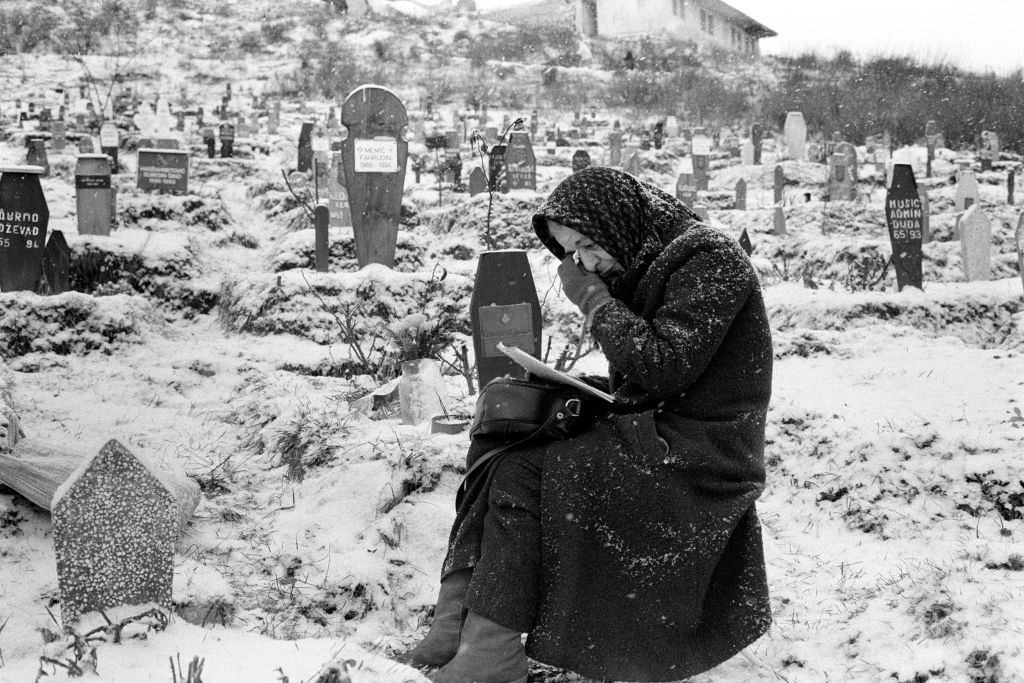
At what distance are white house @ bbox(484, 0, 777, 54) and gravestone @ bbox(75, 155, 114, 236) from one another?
27.5m

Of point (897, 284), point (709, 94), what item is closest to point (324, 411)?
point (897, 284)

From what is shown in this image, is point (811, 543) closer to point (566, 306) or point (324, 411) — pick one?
point (324, 411)

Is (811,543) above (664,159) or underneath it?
underneath

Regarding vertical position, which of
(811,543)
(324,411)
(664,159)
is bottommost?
(811,543)

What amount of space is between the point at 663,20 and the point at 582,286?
32.8m

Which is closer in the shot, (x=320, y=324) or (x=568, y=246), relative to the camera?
(x=568, y=246)

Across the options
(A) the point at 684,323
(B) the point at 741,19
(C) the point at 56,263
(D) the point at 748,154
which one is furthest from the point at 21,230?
(B) the point at 741,19

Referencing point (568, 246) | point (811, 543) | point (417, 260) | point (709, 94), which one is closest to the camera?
point (568, 246)

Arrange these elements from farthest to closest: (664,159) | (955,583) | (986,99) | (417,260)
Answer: (986,99), (664,159), (417,260), (955,583)

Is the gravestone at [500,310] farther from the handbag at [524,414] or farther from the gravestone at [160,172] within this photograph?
the gravestone at [160,172]

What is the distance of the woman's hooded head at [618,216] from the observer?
2127 millimetres

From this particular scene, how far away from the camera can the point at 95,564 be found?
6.75 ft

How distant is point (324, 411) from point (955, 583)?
8.78ft

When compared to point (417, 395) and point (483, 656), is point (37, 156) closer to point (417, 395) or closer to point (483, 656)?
point (417, 395)
